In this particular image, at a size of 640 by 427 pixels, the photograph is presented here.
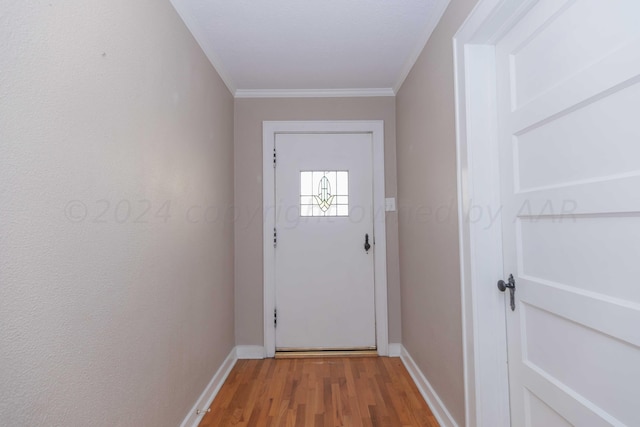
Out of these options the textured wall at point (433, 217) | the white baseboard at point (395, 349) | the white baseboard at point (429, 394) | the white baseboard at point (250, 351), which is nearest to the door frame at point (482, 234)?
the textured wall at point (433, 217)

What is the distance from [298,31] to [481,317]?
6.15ft

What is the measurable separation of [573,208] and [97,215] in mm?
1515

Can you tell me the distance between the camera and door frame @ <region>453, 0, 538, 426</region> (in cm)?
141

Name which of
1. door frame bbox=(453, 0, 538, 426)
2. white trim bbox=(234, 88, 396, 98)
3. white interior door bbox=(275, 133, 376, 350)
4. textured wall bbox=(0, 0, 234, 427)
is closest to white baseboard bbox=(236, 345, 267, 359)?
white interior door bbox=(275, 133, 376, 350)

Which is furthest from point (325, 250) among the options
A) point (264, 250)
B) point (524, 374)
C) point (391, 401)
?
point (524, 374)

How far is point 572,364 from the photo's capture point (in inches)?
41.3

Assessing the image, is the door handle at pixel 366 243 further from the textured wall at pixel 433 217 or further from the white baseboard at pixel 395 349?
the white baseboard at pixel 395 349

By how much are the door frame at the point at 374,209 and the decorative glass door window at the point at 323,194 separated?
0.26m

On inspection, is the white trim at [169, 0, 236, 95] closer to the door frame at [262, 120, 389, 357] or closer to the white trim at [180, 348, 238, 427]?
the door frame at [262, 120, 389, 357]

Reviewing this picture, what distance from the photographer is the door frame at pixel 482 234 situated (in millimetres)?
1414

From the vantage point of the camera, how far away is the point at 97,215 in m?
1.04

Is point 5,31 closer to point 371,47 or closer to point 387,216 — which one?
point 371,47

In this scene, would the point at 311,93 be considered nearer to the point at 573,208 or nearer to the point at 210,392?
the point at 573,208

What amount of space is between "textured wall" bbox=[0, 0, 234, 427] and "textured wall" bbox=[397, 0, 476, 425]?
4.65ft
